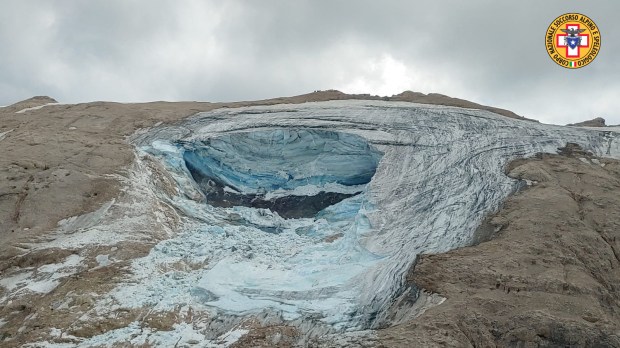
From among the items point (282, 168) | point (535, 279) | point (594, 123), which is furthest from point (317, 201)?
point (594, 123)

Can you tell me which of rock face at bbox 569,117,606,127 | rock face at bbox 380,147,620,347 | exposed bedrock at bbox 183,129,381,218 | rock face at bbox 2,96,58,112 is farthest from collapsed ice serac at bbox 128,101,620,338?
rock face at bbox 2,96,58,112

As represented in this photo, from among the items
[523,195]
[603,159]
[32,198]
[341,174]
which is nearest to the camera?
[523,195]

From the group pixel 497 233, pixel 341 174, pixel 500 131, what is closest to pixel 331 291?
pixel 497 233

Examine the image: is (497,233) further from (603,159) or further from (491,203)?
(603,159)

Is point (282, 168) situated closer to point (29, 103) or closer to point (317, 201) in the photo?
point (317, 201)

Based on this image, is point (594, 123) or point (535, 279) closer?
point (535, 279)

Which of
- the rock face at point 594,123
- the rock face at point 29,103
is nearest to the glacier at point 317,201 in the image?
the rock face at point 594,123
